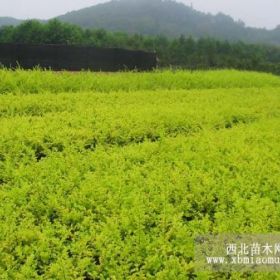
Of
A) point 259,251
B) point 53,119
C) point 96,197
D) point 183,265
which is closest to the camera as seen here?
point 183,265

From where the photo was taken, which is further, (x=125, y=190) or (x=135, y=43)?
(x=135, y=43)

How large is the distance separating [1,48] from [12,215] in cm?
1148

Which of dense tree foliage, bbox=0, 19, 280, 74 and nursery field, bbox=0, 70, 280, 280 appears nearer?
nursery field, bbox=0, 70, 280, 280

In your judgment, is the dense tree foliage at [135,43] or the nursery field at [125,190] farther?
the dense tree foliage at [135,43]

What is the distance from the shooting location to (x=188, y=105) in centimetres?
898

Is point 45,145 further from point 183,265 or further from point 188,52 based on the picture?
point 188,52

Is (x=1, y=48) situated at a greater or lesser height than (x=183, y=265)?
greater

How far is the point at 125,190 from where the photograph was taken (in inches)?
156

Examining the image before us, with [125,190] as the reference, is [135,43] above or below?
above

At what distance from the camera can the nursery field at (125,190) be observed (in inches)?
118

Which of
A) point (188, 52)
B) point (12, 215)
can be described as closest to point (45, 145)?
point (12, 215)

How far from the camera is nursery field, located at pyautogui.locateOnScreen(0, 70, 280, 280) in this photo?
118 inches

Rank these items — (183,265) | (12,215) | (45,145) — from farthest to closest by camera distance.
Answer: (45,145), (12,215), (183,265)

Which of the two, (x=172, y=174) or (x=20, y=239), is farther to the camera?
(x=172, y=174)
